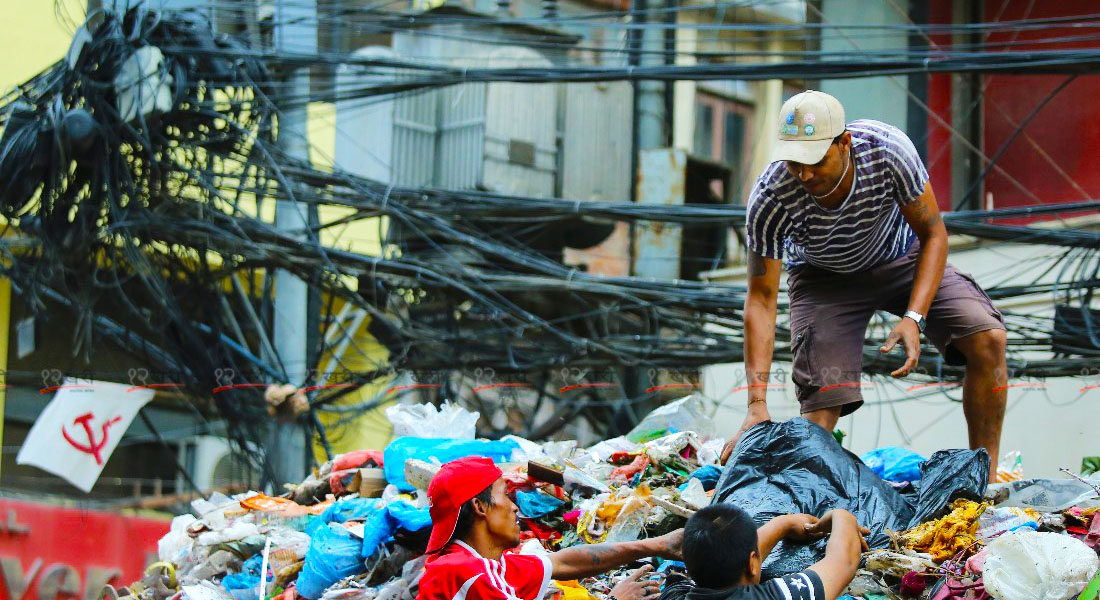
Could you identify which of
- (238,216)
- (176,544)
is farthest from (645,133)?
(176,544)

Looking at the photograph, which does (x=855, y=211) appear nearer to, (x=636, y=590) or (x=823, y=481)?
(x=823, y=481)

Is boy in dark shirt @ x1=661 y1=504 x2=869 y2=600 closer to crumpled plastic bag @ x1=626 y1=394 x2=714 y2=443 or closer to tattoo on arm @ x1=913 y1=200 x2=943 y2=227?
tattoo on arm @ x1=913 y1=200 x2=943 y2=227

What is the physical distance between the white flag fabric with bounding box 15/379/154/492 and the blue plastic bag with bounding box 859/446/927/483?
20.2 feet

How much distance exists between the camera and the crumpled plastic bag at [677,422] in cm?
665

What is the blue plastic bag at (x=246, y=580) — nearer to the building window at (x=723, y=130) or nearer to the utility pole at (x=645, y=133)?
the utility pole at (x=645, y=133)

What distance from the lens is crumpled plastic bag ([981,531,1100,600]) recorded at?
3.84m

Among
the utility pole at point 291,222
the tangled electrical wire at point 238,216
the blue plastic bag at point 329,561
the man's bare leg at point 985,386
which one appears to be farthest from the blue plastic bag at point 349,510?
the utility pole at point 291,222

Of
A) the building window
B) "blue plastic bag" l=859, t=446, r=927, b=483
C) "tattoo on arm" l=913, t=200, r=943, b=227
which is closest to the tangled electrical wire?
"blue plastic bag" l=859, t=446, r=927, b=483

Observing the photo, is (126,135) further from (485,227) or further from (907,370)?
(907,370)

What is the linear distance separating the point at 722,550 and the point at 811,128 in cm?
158

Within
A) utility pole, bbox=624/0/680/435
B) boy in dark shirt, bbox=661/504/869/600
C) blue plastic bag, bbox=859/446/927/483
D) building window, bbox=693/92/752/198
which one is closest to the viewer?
boy in dark shirt, bbox=661/504/869/600

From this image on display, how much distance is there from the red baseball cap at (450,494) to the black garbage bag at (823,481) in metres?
1.04

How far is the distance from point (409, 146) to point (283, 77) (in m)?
4.38

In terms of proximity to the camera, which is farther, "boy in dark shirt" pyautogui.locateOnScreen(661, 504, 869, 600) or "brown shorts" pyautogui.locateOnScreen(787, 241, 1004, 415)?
"brown shorts" pyautogui.locateOnScreen(787, 241, 1004, 415)
